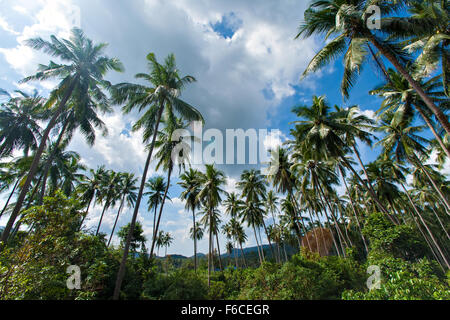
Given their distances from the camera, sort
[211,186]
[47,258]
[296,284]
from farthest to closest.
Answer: [211,186]
[296,284]
[47,258]

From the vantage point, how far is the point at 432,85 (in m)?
13.0

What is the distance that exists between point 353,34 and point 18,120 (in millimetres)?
24609

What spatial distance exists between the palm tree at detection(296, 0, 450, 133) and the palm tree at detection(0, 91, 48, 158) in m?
19.9

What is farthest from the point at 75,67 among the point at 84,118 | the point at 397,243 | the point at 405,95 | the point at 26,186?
the point at 397,243

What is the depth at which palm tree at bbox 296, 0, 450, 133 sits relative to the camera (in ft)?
25.4

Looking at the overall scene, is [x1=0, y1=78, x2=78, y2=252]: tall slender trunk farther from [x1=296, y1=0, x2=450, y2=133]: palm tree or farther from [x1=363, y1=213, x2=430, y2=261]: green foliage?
[x1=363, y1=213, x2=430, y2=261]: green foliage

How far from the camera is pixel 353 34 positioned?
28.6 feet

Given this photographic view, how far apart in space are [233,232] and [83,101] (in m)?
35.6

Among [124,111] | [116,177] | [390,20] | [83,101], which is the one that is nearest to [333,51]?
[390,20]

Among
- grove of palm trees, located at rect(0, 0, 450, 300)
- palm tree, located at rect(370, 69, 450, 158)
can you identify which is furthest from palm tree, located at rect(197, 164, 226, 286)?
palm tree, located at rect(370, 69, 450, 158)

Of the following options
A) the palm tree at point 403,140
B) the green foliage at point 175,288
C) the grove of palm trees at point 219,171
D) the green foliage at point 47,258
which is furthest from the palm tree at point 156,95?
→ the palm tree at point 403,140

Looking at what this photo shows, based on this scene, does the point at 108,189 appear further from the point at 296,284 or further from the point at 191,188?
the point at 296,284

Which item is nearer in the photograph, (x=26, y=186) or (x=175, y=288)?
(x=26, y=186)
